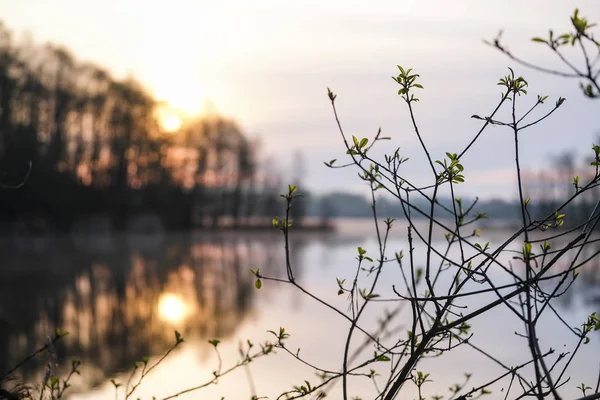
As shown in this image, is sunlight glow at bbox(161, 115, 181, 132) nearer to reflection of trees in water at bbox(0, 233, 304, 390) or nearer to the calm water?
reflection of trees in water at bbox(0, 233, 304, 390)

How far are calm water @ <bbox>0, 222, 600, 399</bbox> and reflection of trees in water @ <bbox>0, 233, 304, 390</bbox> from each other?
24 millimetres

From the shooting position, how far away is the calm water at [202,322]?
296 inches

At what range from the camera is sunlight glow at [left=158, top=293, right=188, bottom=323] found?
11.9 m

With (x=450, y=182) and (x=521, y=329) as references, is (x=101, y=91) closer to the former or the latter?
(x=521, y=329)

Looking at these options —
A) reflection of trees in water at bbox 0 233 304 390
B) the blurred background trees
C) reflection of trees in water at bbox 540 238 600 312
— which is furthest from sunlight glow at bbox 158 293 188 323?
the blurred background trees

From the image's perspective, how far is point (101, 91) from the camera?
32875 mm

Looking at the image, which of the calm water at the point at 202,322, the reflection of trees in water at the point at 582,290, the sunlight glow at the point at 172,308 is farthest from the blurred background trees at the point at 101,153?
the reflection of trees in water at the point at 582,290

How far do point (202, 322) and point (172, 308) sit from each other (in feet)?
5.76

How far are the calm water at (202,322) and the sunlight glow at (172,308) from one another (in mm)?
40

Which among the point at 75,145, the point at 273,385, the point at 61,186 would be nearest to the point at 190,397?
the point at 273,385

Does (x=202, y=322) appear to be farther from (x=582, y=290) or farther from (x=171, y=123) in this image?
(x=171, y=123)

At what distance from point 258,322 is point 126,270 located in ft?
32.2

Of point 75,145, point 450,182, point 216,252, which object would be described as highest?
point 75,145

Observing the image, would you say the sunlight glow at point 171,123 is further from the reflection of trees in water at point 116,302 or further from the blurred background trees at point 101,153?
the reflection of trees in water at point 116,302
